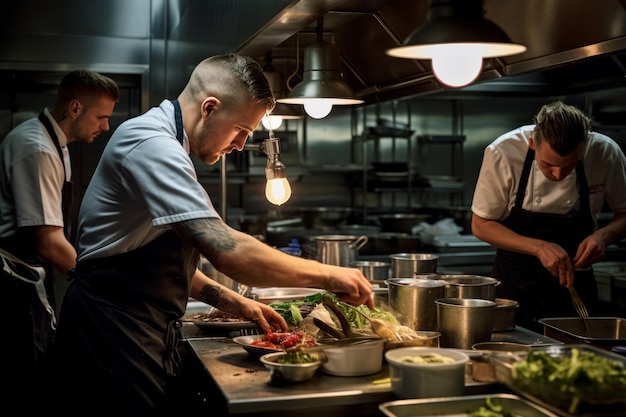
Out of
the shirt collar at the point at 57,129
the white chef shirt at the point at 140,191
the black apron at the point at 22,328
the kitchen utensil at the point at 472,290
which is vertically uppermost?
the shirt collar at the point at 57,129

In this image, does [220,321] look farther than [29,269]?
No

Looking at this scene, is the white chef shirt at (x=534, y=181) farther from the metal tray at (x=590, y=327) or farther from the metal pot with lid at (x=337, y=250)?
the metal tray at (x=590, y=327)

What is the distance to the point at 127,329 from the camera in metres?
Answer: 2.35

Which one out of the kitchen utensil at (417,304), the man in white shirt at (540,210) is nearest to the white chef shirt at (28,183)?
the kitchen utensil at (417,304)

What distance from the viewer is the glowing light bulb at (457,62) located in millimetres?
1988

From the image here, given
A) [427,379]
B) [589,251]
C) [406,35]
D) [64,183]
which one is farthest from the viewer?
[64,183]

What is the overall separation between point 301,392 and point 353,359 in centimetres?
21

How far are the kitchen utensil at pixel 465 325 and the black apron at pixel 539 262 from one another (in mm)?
1187

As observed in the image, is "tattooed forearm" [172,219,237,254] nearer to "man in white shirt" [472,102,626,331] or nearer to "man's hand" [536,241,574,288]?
"man's hand" [536,241,574,288]

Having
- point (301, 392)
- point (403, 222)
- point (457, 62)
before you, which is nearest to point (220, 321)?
point (301, 392)

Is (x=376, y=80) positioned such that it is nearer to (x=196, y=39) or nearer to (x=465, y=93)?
(x=196, y=39)

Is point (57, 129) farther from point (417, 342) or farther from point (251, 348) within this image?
point (417, 342)

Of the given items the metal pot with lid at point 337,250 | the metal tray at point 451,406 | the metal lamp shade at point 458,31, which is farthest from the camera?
the metal pot with lid at point 337,250

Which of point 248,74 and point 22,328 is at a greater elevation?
point 248,74
